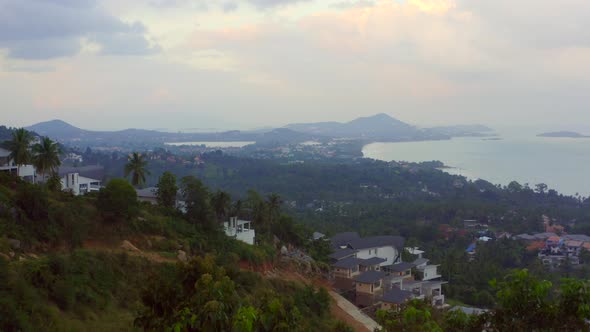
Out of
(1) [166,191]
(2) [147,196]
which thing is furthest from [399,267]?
(2) [147,196]

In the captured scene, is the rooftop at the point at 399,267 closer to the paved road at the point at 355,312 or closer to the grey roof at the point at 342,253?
the grey roof at the point at 342,253

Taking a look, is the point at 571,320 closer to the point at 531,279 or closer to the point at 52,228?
the point at 531,279

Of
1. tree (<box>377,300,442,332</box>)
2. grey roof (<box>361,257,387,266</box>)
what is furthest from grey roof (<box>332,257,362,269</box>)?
tree (<box>377,300,442,332</box>)

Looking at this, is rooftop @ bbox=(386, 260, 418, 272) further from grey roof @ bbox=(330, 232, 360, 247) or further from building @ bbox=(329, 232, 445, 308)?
grey roof @ bbox=(330, 232, 360, 247)

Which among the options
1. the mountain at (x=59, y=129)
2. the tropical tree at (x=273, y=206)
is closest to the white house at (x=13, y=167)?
the tropical tree at (x=273, y=206)

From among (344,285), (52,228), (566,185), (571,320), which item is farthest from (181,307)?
(566,185)

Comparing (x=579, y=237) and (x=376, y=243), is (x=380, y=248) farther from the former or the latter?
(x=579, y=237)
